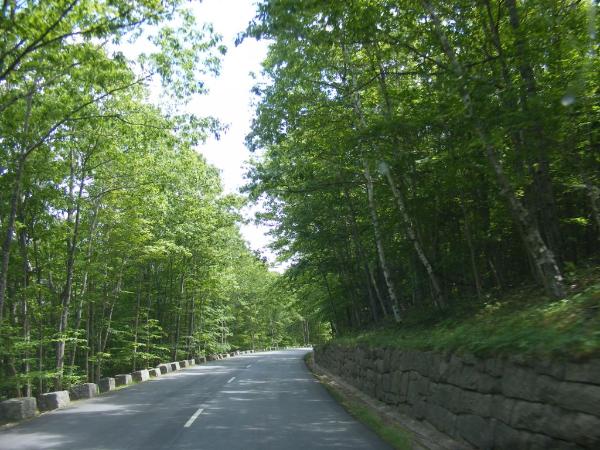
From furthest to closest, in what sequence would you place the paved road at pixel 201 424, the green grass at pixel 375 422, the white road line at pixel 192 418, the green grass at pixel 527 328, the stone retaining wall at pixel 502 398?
the white road line at pixel 192 418, the paved road at pixel 201 424, the green grass at pixel 375 422, the green grass at pixel 527 328, the stone retaining wall at pixel 502 398

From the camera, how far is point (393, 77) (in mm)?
13320

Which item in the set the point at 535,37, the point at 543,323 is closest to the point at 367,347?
the point at 543,323

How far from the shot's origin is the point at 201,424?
844cm

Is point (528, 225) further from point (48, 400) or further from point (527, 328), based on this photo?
point (48, 400)

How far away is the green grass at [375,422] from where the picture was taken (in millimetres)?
6493

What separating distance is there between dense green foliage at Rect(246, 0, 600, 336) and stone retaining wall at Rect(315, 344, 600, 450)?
52cm

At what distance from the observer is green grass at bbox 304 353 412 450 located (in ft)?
21.3

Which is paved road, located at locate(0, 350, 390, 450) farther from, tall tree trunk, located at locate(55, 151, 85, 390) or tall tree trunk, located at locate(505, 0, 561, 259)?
tall tree trunk, located at locate(505, 0, 561, 259)

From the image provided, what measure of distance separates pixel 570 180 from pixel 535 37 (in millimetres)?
3038

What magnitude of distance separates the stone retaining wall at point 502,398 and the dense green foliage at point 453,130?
524 mm

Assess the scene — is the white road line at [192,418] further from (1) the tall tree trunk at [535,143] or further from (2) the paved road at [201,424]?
(1) the tall tree trunk at [535,143]

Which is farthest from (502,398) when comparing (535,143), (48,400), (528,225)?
(48,400)

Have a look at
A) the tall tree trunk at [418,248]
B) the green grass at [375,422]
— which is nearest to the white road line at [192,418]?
the green grass at [375,422]

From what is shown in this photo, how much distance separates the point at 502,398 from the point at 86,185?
17.6 metres
